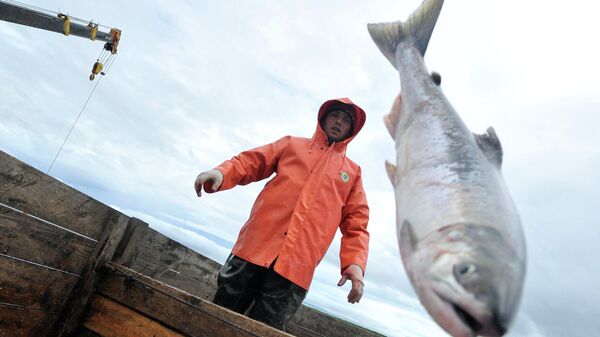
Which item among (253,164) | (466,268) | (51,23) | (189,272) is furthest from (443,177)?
(51,23)

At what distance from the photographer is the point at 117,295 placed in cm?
282

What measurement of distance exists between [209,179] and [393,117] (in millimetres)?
1457

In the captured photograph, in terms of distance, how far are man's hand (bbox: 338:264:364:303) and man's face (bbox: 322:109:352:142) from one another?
1.32m

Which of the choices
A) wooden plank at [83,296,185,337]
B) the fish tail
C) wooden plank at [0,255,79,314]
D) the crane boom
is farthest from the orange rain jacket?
the crane boom

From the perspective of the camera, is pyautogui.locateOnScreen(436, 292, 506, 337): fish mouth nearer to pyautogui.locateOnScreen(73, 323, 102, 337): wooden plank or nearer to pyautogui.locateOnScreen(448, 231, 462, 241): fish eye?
pyautogui.locateOnScreen(448, 231, 462, 241): fish eye

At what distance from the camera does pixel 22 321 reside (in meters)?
2.53

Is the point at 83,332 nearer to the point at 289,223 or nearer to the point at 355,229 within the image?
the point at 289,223

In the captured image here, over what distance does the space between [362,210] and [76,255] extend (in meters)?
2.39

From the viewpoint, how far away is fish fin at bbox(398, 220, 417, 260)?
1.19 m

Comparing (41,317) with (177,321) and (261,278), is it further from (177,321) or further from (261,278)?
(261,278)

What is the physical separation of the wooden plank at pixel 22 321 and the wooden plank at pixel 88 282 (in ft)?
0.30

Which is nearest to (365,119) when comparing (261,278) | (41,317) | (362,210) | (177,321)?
(362,210)

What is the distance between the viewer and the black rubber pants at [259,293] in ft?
9.41

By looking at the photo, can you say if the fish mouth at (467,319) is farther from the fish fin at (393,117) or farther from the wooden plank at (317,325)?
the wooden plank at (317,325)
